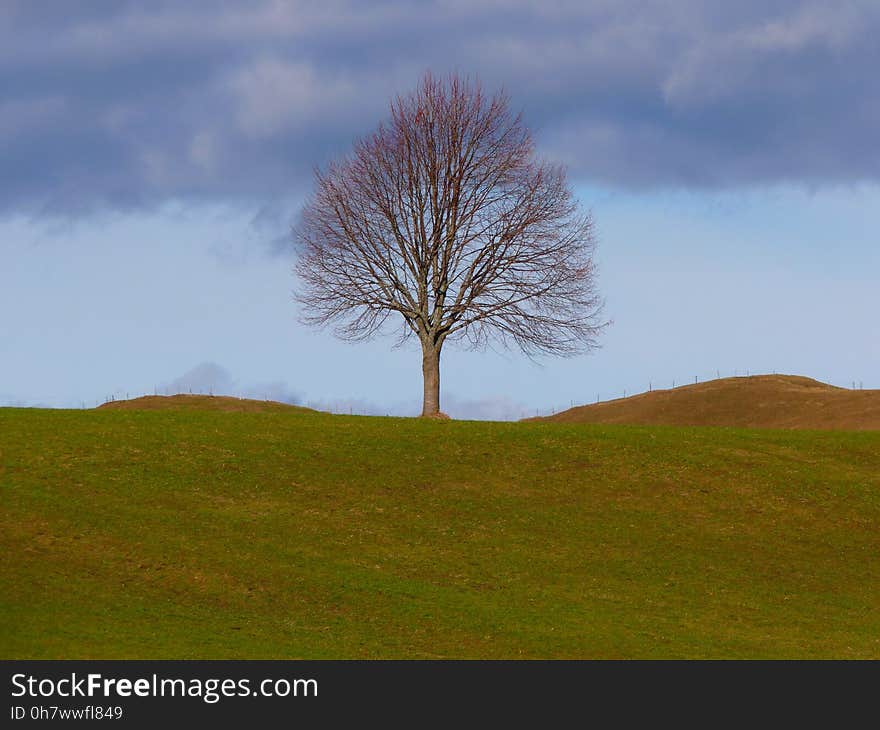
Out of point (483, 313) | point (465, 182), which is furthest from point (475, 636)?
point (465, 182)

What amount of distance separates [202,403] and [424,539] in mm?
46138

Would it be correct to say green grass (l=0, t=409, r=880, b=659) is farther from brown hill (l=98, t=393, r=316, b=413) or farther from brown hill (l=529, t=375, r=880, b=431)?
brown hill (l=529, t=375, r=880, b=431)

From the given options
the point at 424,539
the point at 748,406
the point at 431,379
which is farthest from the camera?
the point at 748,406

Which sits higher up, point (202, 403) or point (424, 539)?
point (202, 403)

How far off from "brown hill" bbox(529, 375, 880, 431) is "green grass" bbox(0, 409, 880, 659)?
1312 inches

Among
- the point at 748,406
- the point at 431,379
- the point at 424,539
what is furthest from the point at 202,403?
the point at 424,539

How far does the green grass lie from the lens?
25.2 m

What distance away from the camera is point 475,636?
25203 millimetres

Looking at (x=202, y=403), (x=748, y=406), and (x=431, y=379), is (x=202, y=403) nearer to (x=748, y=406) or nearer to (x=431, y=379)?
(x=431, y=379)

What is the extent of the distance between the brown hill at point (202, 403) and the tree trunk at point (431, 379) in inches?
731

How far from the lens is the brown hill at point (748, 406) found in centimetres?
7750

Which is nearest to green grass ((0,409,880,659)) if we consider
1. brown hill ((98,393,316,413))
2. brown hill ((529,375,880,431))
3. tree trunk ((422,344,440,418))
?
tree trunk ((422,344,440,418))

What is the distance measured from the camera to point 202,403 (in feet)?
247

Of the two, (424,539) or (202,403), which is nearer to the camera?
(424,539)
